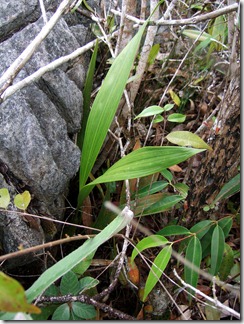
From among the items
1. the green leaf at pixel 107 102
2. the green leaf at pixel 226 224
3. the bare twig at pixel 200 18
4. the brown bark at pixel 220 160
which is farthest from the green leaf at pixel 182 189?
the bare twig at pixel 200 18

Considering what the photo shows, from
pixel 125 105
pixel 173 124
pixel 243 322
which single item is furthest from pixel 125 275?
pixel 173 124

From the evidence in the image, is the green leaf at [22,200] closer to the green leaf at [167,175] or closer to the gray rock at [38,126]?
the gray rock at [38,126]

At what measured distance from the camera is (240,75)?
0.98m

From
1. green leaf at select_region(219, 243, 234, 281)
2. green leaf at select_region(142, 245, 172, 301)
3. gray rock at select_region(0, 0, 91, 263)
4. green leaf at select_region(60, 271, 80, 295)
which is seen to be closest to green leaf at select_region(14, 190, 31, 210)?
gray rock at select_region(0, 0, 91, 263)

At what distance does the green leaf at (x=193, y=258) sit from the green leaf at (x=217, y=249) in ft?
0.14

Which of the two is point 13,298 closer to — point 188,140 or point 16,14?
point 188,140

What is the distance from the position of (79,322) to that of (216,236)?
0.39 meters

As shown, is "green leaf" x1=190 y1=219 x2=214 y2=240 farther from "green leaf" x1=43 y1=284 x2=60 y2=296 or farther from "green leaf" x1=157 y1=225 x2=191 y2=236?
"green leaf" x1=43 y1=284 x2=60 y2=296

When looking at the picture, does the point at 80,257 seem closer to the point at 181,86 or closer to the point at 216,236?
the point at 216,236

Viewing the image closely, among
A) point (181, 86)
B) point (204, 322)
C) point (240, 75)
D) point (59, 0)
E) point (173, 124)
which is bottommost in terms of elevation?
point (204, 322)

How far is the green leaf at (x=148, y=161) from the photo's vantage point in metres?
0.95

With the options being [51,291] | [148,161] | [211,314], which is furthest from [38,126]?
[211,314]

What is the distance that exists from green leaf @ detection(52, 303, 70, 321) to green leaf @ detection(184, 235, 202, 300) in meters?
0.31

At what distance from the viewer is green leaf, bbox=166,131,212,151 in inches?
40.0
